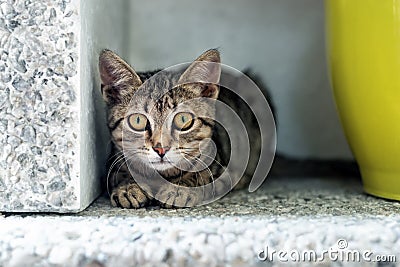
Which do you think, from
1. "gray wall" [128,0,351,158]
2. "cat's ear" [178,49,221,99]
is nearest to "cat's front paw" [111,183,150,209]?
"cat's ear" [178,49,221,99]

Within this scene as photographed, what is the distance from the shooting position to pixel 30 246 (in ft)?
2.71

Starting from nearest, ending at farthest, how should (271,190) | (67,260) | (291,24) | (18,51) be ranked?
1. (67,260)
2. (18,51)
3. (271,190)
4. (291,24)

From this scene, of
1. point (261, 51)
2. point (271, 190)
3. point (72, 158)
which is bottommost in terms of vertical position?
point (271, 190)

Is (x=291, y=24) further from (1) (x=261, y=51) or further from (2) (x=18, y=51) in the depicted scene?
(2) (x=18, y=51)

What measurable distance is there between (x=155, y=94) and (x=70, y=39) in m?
0.22

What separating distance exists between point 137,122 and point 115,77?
97 mm

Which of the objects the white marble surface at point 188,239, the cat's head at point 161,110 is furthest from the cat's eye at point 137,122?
the white marble surface at point 188,239

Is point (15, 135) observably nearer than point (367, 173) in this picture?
Yes

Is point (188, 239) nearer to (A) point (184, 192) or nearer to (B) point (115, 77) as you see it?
(A) point (184, 192)

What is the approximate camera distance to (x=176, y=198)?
1.04 metres

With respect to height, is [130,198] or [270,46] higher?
[270,46]

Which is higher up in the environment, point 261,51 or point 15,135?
point 261,51

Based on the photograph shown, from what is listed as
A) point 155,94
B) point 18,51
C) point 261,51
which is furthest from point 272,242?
point 261,51
